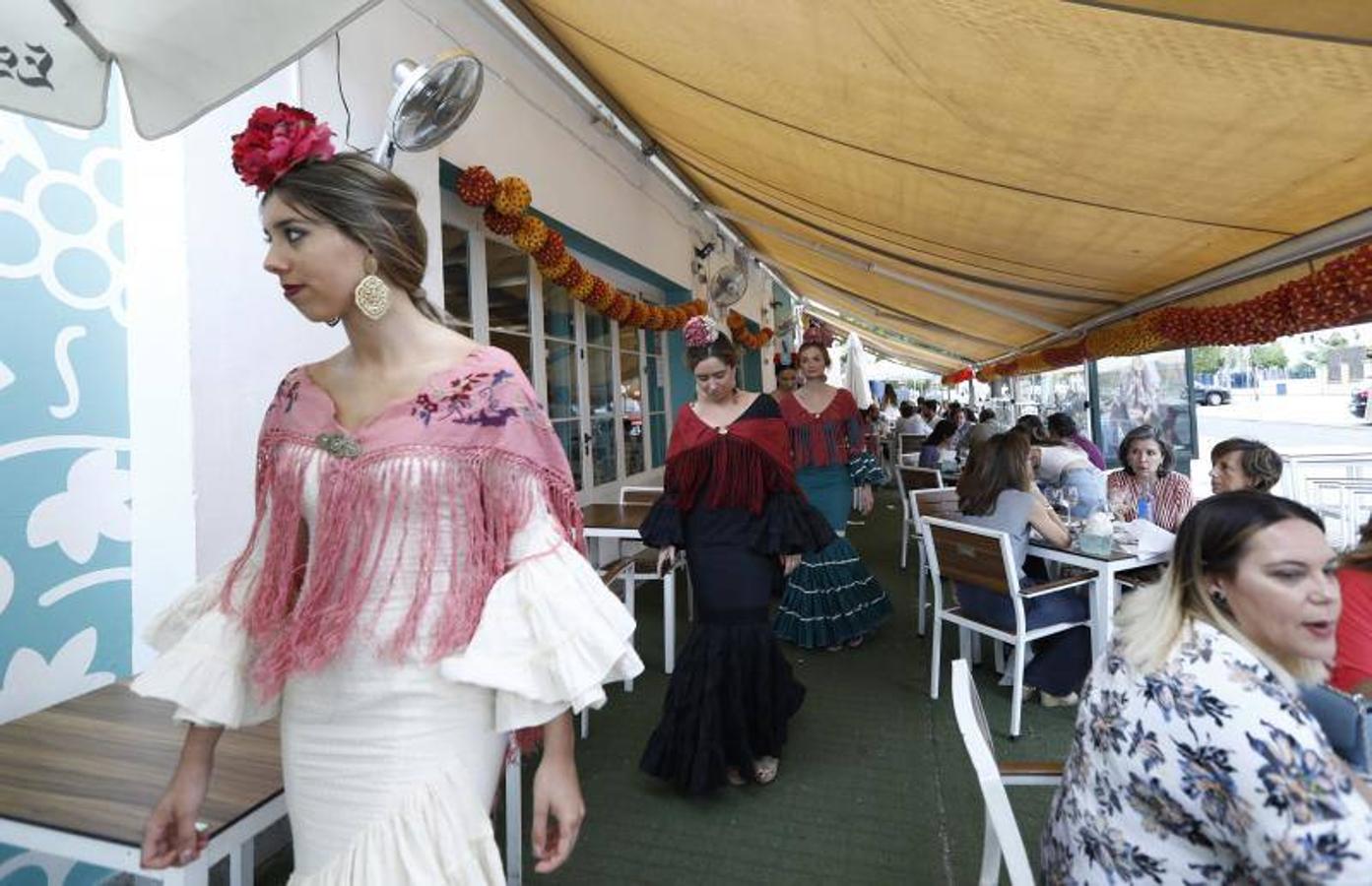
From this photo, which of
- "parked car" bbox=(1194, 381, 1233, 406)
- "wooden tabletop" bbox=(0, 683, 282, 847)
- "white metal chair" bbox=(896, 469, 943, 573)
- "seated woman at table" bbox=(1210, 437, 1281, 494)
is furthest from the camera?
"parked car" bbox=(1194, 381, 1233, 406)

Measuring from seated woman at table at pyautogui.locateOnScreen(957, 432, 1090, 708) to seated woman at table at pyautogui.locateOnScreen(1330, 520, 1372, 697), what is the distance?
136 centimetres

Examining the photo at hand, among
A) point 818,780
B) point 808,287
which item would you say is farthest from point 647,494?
point 808,287

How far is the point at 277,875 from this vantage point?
80.9 inches

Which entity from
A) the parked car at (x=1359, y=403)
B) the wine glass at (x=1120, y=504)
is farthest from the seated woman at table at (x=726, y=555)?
the parked car at (x=1359, y=403)

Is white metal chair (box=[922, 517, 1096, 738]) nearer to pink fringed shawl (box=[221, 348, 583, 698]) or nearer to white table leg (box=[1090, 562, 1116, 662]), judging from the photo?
white table leg (box=[1090, 562, 1116, 662])

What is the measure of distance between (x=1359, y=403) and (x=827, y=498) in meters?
12.7

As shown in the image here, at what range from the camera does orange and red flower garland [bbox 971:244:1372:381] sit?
2443mm

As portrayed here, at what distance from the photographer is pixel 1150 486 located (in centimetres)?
370

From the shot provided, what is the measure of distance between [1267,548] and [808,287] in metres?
11.9

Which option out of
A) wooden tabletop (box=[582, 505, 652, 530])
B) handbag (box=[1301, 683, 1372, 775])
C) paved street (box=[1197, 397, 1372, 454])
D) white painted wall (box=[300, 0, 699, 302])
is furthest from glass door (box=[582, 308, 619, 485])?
paved street (box=[1197, 397, 1372, 454])

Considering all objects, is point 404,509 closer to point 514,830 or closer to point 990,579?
point 514,830

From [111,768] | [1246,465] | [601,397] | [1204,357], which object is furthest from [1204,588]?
[1204,357]

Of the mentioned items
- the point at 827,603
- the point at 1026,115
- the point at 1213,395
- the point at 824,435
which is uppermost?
the point at 1026,115

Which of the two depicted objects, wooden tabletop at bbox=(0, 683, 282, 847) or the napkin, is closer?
wooden tabletop at bbox=(0, 683, 282, 847)
